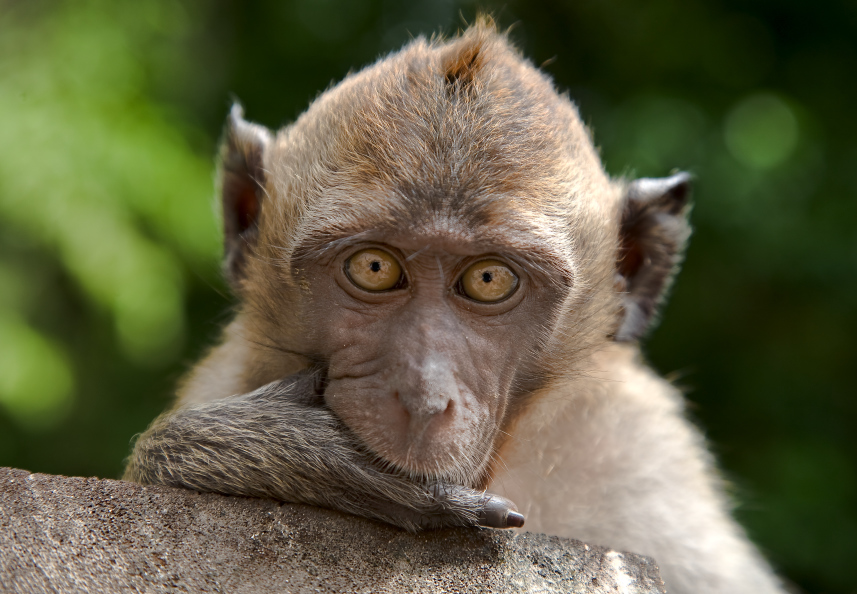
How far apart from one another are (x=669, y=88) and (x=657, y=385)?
283cm

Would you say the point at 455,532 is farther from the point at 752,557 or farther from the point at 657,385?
the point at 752,557

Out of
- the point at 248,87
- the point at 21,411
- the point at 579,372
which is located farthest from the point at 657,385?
A: the point at 248,87

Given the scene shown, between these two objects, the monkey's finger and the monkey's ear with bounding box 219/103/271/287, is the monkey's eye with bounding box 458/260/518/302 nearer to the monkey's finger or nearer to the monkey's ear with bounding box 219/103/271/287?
the monkey's finger

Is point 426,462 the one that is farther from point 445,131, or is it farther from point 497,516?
point 445,131

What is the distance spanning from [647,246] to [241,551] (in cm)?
184

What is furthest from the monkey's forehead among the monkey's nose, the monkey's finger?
the monkey's finger

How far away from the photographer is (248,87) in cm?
622

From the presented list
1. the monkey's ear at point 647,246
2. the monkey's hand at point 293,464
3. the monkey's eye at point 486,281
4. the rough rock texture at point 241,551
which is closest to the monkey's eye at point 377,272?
the monkey's eye at point 486,281

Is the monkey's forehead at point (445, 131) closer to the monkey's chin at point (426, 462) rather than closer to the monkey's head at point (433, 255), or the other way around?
the monkey's head at point (433, 255)

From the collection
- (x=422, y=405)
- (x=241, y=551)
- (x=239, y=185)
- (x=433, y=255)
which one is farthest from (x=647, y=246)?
(x=241, y=551)

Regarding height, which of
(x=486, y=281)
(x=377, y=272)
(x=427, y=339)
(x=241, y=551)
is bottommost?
(x=241, y=551)

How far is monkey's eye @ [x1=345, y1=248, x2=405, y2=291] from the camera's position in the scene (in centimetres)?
219

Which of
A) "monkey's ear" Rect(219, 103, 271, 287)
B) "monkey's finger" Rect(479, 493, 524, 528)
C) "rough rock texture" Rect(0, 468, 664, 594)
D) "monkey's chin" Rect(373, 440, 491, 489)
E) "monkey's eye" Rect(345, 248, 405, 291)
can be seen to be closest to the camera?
"rough rock texture" Rect(0, 468, 664, 594)

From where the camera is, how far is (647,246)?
9.45 feet
